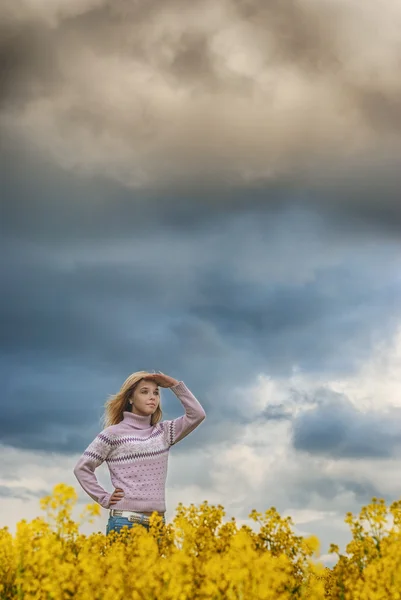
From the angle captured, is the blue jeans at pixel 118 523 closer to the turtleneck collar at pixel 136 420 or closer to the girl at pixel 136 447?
the girl at pixel 136 447

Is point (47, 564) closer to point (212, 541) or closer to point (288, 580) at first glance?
point (212, 541)

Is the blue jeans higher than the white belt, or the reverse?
the white belt

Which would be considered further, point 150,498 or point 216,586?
point 150,498

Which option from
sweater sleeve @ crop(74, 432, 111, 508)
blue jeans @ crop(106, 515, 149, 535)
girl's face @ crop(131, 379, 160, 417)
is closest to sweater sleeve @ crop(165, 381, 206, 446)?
girl's face @ crop(131, 379, 160, 417)

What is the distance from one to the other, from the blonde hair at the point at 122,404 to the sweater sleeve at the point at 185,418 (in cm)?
33

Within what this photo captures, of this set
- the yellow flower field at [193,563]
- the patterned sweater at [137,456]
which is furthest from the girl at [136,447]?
the yellow flower field at [193,563]

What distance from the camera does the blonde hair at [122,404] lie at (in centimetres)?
1046

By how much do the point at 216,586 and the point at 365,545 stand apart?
194 cm

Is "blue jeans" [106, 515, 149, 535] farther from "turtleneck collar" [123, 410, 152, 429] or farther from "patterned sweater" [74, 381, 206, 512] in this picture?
"turtleneck collar" [123, 410, 152, 429]

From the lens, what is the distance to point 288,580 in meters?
7.15

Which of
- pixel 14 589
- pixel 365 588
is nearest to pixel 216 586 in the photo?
pixel 365 588

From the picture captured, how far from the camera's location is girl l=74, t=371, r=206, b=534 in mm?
9664

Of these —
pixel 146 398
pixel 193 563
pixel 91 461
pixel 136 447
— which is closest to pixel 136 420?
pixel 146 398

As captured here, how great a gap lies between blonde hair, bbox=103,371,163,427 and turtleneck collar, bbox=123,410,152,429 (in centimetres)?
14
